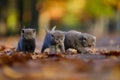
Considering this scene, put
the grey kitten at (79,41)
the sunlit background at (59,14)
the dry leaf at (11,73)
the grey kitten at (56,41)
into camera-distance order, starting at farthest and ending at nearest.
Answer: the sunlit background at (59,14) < the grey kitten at (79,41) < the grey kitten at (56,41) < the dry leaf at (11,73)

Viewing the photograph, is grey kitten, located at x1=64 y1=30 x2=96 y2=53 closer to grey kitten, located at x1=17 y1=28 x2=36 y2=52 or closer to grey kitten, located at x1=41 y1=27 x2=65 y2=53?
grey kitten, located at x1=41 y1=27 x2=65 y2=53

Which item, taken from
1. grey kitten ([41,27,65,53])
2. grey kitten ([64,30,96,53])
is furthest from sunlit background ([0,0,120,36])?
grey kitten ([41,27,65,53])

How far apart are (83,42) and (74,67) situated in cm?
369

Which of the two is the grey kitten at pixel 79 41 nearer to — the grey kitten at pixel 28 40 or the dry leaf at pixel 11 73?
the grey kitten at pixel 28 40

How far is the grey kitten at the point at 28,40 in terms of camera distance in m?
9.22

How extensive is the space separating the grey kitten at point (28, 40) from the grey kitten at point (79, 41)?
0.60 metres

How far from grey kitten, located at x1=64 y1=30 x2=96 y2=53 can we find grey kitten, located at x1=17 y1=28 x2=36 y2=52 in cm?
60

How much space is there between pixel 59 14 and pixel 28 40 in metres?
39.3

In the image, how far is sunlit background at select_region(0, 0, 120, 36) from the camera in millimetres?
35419

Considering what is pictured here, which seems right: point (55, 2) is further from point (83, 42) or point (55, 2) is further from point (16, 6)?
point (83, 42)

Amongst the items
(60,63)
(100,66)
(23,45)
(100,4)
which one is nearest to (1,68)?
(60,63)

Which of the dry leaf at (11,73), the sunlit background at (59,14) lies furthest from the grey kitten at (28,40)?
the sunlit background at (59,14)

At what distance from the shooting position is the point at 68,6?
4519cm

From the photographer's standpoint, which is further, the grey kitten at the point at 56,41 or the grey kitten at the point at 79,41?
the grey kitten at the point at 79,41
